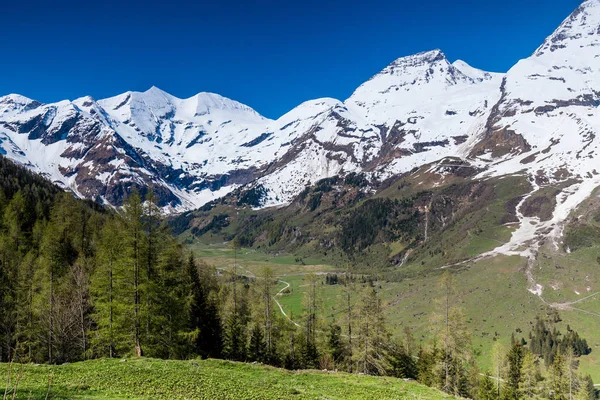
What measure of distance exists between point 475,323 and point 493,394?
120940mm

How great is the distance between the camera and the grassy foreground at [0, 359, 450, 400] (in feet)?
79.3

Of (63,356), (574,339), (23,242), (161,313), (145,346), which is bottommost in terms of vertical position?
(574,339)

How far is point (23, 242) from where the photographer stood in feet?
254

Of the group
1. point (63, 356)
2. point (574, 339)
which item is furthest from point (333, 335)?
point (574, 339)

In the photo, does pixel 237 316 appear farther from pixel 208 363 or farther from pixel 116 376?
pixel 116 376

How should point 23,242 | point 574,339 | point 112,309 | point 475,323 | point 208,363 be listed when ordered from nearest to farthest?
point 208,363
point 112,309
point 23,242
point 574,339
point 475,323

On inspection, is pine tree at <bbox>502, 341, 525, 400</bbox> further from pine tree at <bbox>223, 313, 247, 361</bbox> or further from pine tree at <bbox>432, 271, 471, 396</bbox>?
pine tree at <bbox>223, 313, 247, 361</bbox>

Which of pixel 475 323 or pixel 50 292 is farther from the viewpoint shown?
pixel 475 323

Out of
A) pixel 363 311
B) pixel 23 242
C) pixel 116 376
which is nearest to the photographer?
pixel 116 376

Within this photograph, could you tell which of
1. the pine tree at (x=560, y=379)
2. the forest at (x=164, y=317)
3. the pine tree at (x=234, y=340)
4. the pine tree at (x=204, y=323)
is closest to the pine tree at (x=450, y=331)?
the forest at (x=164, y=317)

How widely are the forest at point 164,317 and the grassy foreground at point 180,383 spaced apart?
7040 mm

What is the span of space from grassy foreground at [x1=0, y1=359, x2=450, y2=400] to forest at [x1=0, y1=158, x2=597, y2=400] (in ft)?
23.1

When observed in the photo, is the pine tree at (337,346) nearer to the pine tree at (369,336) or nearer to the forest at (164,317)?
the forest at (164,317)

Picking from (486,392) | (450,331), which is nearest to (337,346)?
(450,331)
